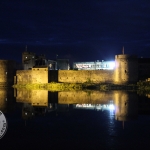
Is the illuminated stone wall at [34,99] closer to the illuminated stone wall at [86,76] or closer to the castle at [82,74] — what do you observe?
the castle at [82,74]

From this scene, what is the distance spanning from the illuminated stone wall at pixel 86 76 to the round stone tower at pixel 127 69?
168cm

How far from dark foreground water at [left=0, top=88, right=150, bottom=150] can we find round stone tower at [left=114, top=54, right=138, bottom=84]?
1790 cm

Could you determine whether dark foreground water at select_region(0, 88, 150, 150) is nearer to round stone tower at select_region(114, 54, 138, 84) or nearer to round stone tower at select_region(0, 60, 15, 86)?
round stone tower at select_region(114, 54, 138, 84)

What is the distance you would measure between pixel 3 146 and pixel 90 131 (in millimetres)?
3627

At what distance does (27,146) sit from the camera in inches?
381

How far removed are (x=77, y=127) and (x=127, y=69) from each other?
2535 cm

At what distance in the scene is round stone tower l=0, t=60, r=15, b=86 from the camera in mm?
44656

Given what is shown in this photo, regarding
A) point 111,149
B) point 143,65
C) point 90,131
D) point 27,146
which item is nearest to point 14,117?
point 90,131

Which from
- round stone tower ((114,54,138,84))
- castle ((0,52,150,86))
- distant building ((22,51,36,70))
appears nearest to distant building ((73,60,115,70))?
castle ((0,52,150,86))

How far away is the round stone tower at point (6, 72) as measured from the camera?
44.7 metres

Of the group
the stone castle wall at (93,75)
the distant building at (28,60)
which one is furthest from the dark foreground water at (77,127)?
the distant building at (28,60)

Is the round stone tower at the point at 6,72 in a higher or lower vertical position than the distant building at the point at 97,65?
lower

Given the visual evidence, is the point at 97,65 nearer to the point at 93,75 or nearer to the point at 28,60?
the point at 93,75

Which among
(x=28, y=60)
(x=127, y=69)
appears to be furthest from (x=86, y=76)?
(x=28, y=60)
